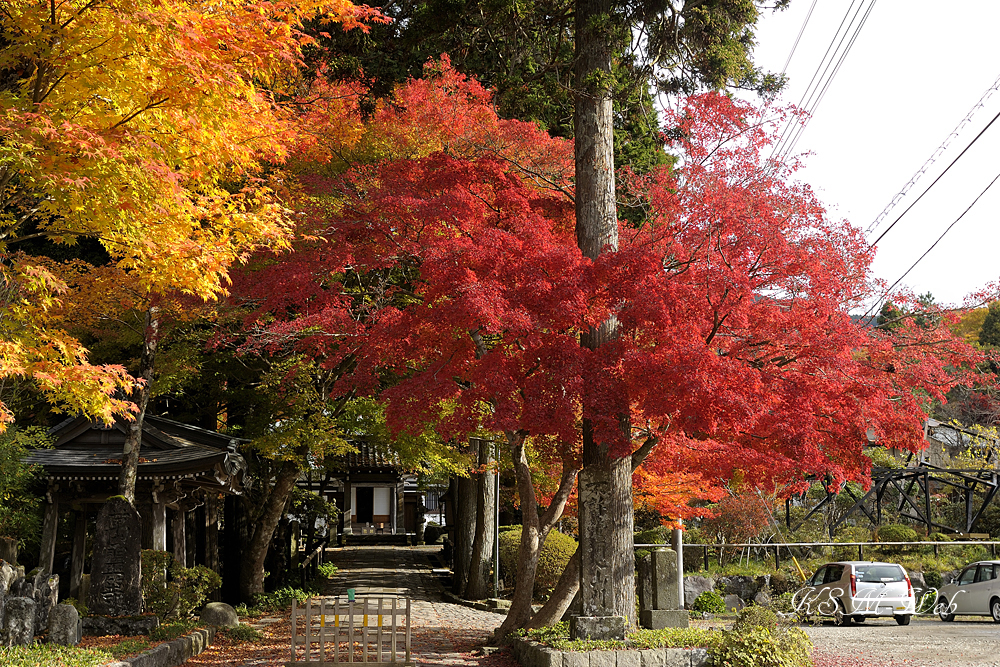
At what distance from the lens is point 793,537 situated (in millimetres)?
25328

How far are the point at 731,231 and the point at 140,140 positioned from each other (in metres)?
7.05

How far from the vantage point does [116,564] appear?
41.7ft

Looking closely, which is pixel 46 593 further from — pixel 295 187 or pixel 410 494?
pixel 410 494

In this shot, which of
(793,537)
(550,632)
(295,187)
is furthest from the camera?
(793,537)

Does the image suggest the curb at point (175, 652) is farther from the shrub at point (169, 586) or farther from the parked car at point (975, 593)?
the parked car at point (975, 593)

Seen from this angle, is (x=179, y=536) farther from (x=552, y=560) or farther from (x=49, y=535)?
(x=552, y=560)

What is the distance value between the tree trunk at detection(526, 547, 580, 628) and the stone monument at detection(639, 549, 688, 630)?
1.03 m

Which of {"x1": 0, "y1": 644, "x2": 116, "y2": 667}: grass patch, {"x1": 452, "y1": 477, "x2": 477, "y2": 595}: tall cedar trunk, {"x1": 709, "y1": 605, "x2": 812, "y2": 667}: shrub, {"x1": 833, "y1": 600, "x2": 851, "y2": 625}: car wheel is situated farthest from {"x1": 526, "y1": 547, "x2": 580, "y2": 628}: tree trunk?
{"x1": 452, "y1": 477, "x2": 477, "y2": 595}: tall cedar trunk

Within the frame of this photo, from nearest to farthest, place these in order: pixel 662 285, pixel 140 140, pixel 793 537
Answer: pixel 140 140 → pixel 662 285 → pixel 793 537

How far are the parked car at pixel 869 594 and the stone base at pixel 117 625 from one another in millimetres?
12736

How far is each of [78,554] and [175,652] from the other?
16.7 ft

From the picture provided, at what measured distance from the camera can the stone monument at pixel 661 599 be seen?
1186 cm

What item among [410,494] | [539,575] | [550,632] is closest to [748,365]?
[550,632]

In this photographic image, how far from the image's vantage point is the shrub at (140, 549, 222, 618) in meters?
13.6
